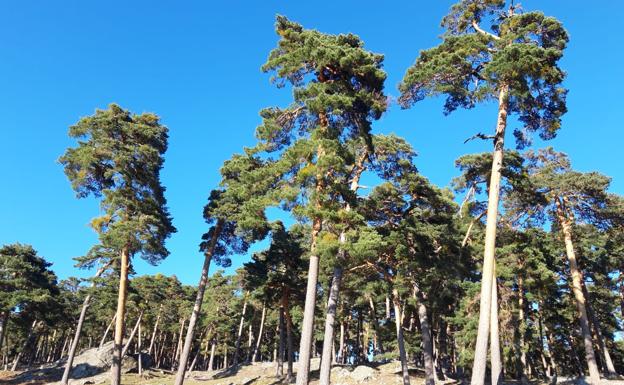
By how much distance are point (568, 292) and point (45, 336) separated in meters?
74.4

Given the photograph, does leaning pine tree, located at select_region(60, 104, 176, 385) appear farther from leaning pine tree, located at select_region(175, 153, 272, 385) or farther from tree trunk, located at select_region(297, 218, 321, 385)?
tree trunk, located at select_region(297, 218, 321, 385)

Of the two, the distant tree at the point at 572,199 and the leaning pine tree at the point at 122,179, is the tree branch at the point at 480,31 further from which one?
the leaning pine tree at the point at 122,179

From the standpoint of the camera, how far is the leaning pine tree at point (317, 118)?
13.7 m

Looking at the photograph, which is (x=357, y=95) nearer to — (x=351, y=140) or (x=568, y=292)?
(x=351, y=140)

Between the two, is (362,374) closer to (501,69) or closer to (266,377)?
(266,377)

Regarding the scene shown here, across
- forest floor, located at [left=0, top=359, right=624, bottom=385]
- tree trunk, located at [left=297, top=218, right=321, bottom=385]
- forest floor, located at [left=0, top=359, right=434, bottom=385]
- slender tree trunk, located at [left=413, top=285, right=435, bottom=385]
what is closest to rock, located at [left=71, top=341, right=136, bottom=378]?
forest floor, located at [left=0, top=359, right=434, bottom=385]

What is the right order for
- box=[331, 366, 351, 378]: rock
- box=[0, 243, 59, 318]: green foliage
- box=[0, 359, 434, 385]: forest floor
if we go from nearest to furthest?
box=[0, 359, 434, 385]: forest floor
box=[331, 366, 351, 378]: rock
box=[0, 243, 59, 318]: green foliage

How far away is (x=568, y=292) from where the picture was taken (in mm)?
32594

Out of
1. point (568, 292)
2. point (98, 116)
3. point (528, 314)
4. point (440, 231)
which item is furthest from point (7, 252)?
point (568, 292)

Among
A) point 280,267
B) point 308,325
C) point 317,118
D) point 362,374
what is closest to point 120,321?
point 280,267

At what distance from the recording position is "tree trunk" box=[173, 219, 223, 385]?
69.6 feet

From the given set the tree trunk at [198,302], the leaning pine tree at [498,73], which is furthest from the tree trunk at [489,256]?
the tree trunk at [198,302]

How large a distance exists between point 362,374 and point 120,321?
654 inches

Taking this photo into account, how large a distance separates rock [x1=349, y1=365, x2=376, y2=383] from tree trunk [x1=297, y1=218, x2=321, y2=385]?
15947 millimetres
